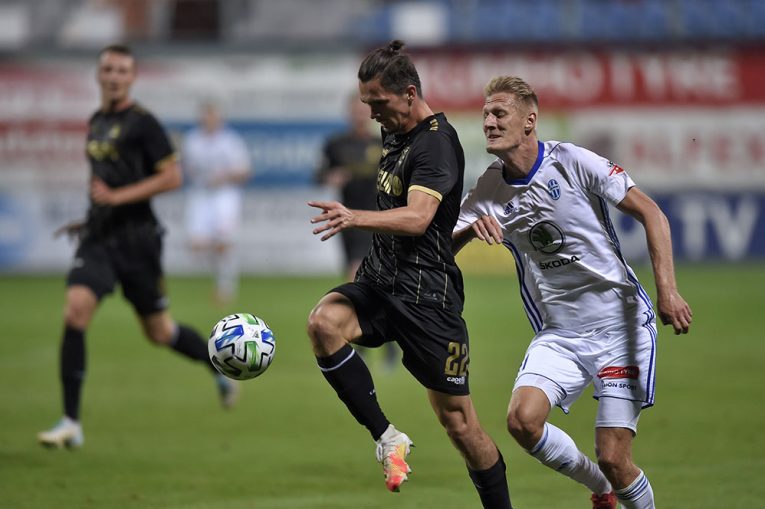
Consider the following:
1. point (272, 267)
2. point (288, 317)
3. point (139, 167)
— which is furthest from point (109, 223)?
point (272, 267)

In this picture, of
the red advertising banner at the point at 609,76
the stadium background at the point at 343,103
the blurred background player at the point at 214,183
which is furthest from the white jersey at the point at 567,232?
the red advertising banner at the point at 609,76

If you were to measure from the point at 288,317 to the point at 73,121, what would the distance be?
861 centimetres

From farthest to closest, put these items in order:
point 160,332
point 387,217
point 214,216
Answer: point 214,216 → point 160,332 → point 387,217

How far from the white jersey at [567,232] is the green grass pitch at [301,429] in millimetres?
1266

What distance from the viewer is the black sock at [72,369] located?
324 inches

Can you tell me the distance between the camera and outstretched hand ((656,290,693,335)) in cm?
525

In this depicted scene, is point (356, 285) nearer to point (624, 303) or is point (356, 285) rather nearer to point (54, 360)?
point (624, 303)

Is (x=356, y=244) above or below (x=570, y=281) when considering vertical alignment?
below

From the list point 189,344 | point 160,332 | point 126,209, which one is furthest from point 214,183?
point 126,209

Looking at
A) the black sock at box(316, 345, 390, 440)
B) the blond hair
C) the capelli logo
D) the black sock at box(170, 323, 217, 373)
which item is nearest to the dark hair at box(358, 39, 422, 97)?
the blond hair

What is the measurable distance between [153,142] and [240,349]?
321 centimetres

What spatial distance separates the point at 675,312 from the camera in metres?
5.26

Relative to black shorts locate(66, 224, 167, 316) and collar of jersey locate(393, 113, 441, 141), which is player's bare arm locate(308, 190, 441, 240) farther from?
black shorts locate(66, 224, 167, 316)

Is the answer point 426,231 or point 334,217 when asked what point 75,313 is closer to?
point 426,231
